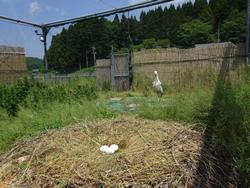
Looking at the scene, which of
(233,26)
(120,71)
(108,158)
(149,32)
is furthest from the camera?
(149,32)

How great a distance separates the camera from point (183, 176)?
3.10 m

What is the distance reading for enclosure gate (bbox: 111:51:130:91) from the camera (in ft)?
51.6

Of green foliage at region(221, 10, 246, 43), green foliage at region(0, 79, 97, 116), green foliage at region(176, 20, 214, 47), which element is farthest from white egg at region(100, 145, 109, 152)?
green foliage at region(176, 20, 214, 47)

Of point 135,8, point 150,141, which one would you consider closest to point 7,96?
point 150,141

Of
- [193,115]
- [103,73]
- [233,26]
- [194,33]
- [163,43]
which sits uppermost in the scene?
[233,26]

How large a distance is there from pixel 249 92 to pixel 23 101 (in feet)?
17.8

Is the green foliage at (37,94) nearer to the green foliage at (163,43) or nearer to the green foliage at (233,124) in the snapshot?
the green foliage at (233,124)

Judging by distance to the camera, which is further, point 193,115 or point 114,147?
point 193,115

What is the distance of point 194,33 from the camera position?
47.4 metres

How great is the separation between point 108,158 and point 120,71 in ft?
41.6

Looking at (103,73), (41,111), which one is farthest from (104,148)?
(103,73)

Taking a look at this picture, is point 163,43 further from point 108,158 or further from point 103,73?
point 108,158

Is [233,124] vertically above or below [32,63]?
above

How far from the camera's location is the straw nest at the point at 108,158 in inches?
124
